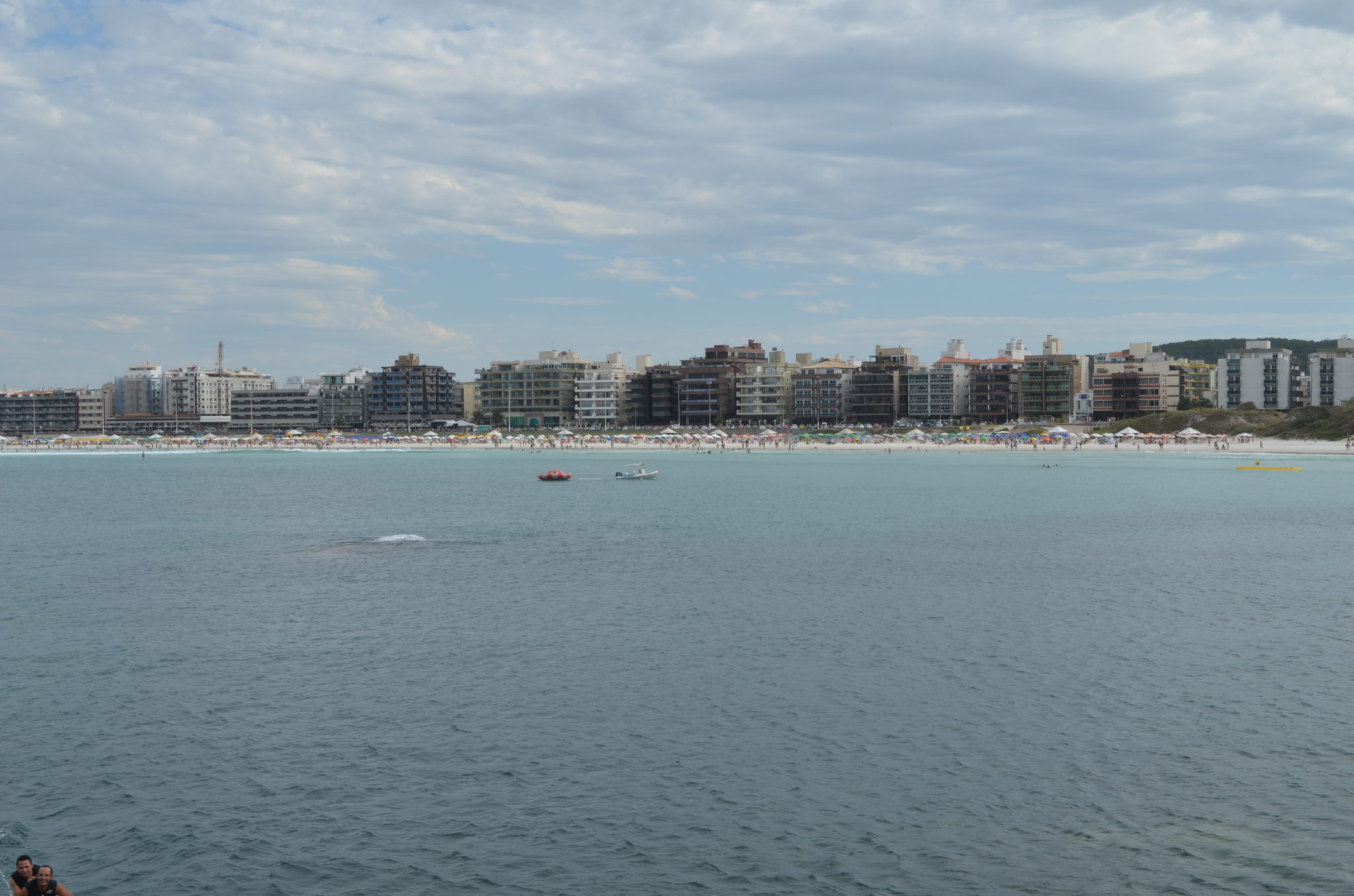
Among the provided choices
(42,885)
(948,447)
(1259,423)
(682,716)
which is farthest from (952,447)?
(42,885)

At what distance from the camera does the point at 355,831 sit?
61.1 ft

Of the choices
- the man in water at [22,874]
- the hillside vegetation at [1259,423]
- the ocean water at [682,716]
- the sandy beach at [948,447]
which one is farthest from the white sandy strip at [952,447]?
the man in water at [22,874]

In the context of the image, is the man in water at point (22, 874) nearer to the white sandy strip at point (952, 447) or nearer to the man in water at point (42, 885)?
the man in water at point (42, 885)

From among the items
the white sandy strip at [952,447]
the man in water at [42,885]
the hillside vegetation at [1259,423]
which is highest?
the hillside vegetation at [1259,423]

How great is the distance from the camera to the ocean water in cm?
1769

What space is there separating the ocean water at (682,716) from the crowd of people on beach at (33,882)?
2326mm

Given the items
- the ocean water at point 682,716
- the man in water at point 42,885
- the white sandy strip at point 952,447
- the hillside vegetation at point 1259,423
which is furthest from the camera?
the hillside vegetation at point 1259,423

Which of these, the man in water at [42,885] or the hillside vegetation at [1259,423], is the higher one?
the hillside vegetation at [1259,423]

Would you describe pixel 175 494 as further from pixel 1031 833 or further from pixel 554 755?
pixel 1031 833

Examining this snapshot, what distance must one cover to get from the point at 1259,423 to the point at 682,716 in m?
184

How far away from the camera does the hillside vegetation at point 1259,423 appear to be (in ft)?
539

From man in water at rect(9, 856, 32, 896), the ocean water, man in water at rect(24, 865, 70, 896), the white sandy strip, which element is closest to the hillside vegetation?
the white sandy strip

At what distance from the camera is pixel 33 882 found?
1448 centimetres

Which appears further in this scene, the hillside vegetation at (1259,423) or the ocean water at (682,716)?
the hillside vegetation at (1259,423)
